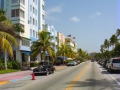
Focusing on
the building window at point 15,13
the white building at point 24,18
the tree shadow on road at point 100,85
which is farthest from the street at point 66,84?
the building window at point 15,13

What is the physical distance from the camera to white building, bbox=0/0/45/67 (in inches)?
1636

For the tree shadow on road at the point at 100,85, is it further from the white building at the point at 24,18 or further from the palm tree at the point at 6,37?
the white building at the point at 24,18

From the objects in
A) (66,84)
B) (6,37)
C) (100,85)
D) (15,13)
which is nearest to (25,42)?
(15,13)

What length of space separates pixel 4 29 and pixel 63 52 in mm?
38196

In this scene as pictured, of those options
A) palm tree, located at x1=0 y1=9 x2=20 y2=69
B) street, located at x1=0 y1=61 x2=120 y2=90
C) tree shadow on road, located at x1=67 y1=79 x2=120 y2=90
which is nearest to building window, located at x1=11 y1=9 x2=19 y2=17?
palm tree, located at x1=0 y1=9 x2=20 y2=69

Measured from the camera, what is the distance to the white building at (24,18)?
136ft

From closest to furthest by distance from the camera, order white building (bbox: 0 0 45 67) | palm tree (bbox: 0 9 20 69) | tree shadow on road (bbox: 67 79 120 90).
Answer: tree shadow on road (bbox: 67 79 120 90)
palm tree (bbox: 0 9 20 69)
white building (bbox: 0 0 45 67)

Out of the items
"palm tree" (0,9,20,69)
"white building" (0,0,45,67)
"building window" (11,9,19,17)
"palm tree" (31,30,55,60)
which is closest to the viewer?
"palm tree" (0,9,20,69)

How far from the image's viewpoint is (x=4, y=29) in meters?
27.7

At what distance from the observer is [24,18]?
4362 centimetres

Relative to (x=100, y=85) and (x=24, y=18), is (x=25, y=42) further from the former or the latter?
(x=100, y=85)

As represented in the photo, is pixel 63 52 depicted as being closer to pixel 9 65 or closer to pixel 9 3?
pixel 9 3

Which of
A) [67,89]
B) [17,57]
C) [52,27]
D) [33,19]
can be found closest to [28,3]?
[33,19]

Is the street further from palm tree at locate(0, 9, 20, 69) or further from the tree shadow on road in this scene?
palm tree at locate(0, 9, 20, 69)
